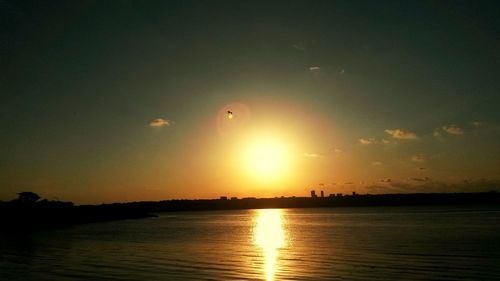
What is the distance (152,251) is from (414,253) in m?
24.6

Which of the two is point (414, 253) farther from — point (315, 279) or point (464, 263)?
point (315, 279)

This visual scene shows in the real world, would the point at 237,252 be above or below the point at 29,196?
below

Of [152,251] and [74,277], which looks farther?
[152,251]

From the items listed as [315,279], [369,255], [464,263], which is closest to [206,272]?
[315,279]

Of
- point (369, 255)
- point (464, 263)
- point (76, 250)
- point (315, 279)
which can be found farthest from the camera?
point (76, 250)

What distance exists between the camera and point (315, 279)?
25938mm

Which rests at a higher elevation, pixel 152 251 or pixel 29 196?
pixel 29 196

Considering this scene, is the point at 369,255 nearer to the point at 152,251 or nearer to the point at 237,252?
the point at 237,252

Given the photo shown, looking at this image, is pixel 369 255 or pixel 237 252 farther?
pixel 237 252

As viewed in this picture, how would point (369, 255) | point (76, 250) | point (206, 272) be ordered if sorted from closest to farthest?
point (206, 272)
point (369, 255)
point (76, 250)

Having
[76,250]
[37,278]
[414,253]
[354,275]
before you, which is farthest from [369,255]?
[76,250]

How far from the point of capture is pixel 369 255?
38188 mm

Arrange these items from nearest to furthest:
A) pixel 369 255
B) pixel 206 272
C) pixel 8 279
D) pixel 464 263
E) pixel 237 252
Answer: pixel 8 279 < pixel 206 272 < pixel 464 263 < pixel 369 255 < pixel 237 252

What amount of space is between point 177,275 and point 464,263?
20316 millimetres
